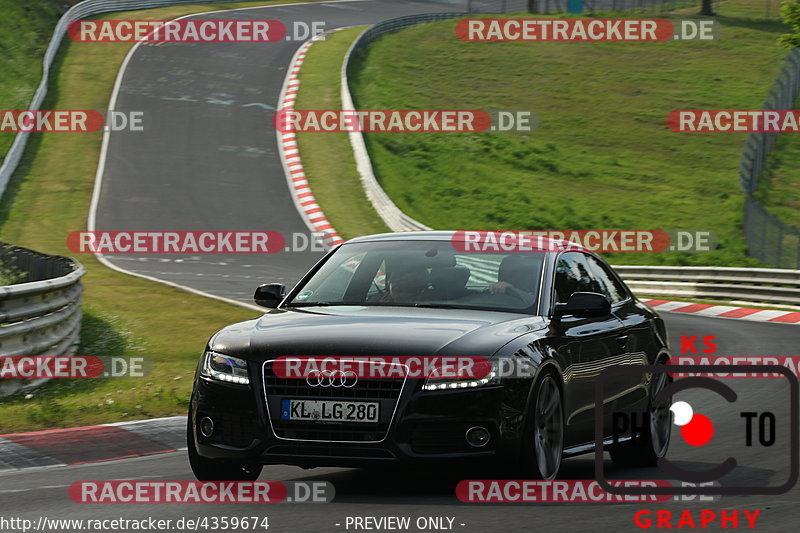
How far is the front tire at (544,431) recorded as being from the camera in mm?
7301

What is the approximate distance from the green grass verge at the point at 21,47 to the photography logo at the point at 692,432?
31145mm

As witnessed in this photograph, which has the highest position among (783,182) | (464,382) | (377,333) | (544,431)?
(377,333)

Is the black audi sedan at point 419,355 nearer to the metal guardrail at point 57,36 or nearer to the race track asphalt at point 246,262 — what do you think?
the race track asphalt at point 246,262

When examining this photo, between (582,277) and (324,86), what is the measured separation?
40.8m

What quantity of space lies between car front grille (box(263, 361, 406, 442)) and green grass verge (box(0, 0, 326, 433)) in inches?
171

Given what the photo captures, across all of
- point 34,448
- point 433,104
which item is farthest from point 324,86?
point 34,448

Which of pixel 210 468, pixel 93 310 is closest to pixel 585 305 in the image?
pixel 210 468

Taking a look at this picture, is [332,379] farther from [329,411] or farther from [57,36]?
[57,36]

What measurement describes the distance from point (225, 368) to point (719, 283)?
2227 centimetres

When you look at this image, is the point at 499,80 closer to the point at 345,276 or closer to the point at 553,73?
the point at 553,73

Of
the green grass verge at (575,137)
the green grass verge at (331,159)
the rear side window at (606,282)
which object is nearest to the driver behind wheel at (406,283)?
the rear side window at (606,282)

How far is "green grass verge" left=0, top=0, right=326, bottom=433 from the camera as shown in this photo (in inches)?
474

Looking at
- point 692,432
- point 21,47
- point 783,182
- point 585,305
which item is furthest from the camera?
point 21,47

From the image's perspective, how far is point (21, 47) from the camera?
5175 cm
